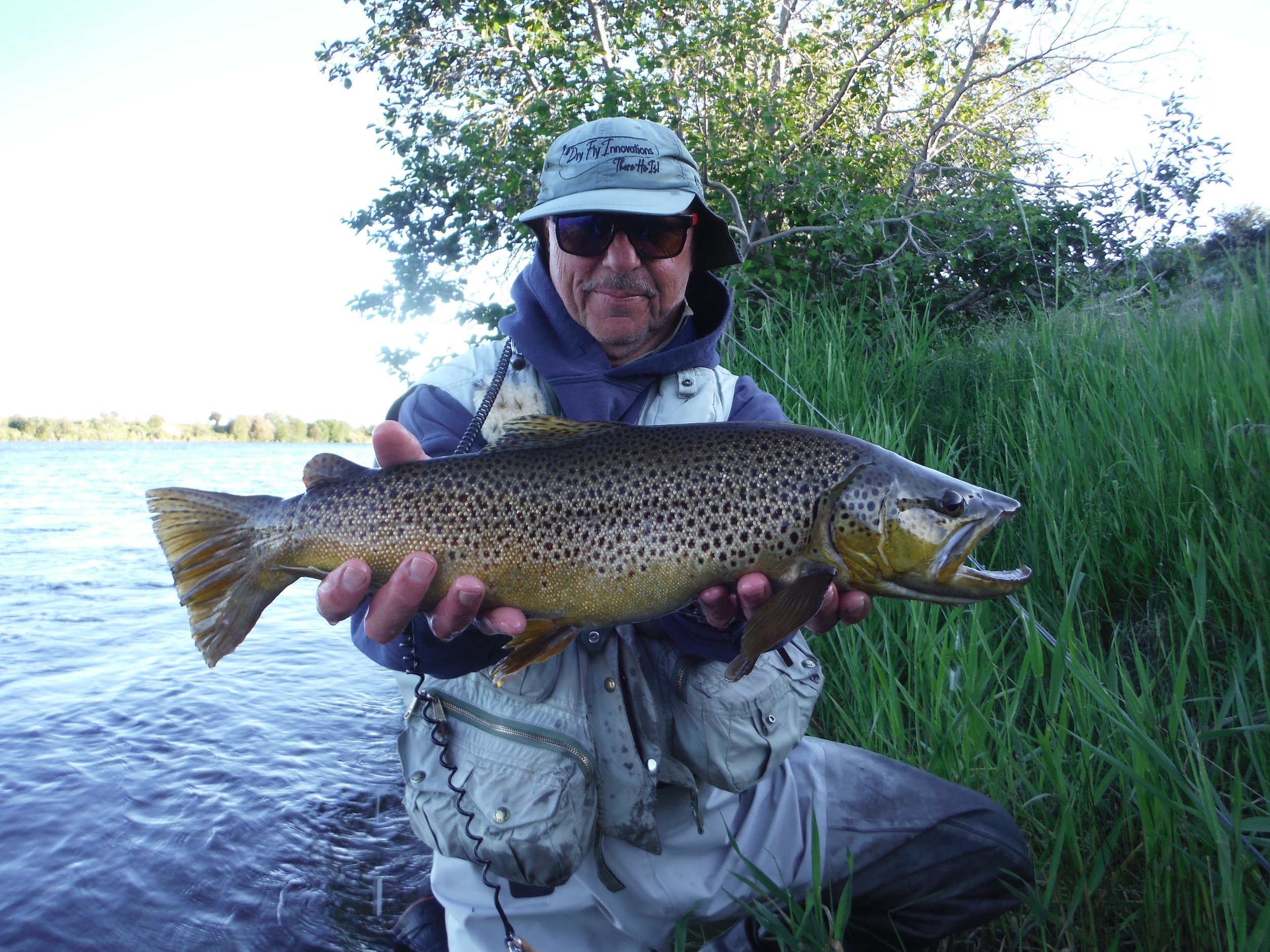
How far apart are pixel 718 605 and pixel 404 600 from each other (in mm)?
849

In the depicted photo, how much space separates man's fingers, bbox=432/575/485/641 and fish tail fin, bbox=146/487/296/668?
18.2 inches

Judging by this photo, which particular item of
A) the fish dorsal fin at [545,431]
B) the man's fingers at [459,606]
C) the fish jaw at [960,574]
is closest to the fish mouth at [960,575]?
the fish jaw at [960,574]

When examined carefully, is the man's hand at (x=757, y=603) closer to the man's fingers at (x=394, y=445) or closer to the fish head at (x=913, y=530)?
the fish head at (x=913, y=530)

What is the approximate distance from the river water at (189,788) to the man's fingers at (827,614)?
2035 mm

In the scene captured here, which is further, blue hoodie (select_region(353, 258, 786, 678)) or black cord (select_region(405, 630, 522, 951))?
blue hoodie (select_region(353, 258, 786, 678))

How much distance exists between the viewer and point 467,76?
38.4ft

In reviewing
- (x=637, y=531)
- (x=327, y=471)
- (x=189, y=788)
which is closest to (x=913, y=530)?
(x=637, y=531)

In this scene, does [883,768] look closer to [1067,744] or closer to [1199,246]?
[1067,744]

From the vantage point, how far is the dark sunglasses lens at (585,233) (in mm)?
2887

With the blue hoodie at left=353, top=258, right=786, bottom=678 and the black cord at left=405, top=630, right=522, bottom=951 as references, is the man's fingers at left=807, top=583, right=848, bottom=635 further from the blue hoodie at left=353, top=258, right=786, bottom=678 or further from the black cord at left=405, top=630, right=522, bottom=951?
the black cord at left=405, top=630, right=522, bottom=951

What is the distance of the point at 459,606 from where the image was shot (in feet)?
7.20

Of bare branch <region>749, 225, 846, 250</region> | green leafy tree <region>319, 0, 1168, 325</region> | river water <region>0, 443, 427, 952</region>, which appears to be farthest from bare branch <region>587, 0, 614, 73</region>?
river water <region>0, 443, 427, 952</region>

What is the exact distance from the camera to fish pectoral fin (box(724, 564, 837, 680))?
6.98 ft

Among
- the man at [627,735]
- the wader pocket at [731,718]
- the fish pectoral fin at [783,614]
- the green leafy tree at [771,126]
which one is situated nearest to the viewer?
the fish pectoral fin at [783,614]
